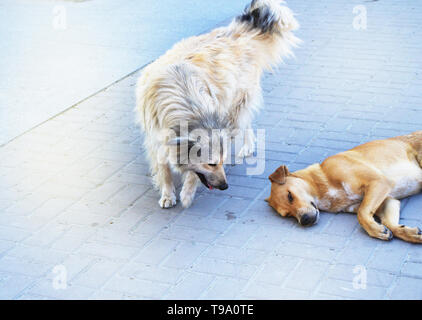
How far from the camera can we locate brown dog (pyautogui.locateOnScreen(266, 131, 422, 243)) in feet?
15.4

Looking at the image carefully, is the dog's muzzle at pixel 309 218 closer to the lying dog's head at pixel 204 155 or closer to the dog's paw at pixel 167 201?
the lying dog's head at pixel 204 155

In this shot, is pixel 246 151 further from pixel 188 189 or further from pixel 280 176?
pixel 280 176

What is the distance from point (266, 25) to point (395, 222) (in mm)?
2889

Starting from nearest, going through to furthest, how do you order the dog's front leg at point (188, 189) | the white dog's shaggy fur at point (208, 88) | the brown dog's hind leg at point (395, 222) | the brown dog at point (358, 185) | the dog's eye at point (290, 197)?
the brown dog's hind leg at point (395, 222) < the brown dog at point (358, 185) < the dog's eye at point (290, 197) < the white dog's shaggy fur at point (208, 88) < the dog's front leg at point (188, 189)

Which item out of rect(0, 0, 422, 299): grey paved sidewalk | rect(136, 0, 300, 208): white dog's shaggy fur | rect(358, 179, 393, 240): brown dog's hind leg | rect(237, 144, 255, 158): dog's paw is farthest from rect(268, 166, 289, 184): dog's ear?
rect(237, 144, 255, 158): dog's paw

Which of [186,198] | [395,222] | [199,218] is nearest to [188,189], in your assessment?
[186,198]

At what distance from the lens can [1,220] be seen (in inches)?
206

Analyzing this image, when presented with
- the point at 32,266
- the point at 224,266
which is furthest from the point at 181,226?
the point at 32,266

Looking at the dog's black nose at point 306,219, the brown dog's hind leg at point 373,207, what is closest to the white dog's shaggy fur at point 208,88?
the dog's black nose at point 306,219

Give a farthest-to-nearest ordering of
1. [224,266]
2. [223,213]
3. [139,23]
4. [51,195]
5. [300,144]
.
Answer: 1. [139,23]
2. [300,144]
3. [51,195]
4. [223,213]
5. [224,266]

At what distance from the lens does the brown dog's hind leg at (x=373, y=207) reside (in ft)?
14.7

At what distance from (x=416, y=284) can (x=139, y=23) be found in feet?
28.0

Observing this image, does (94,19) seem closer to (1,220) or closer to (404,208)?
(1,220)

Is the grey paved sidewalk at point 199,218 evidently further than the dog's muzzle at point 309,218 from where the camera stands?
No
